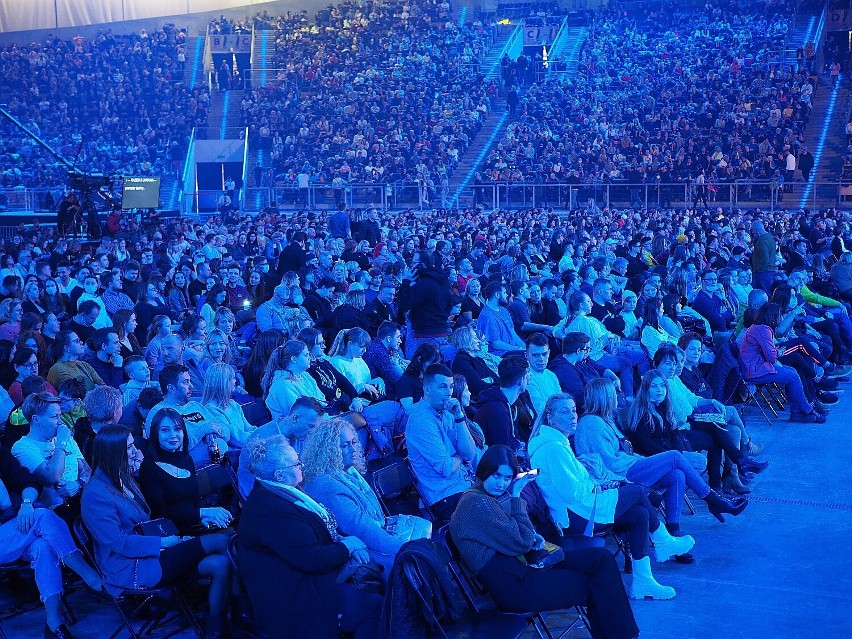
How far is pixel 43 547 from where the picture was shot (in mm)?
4801

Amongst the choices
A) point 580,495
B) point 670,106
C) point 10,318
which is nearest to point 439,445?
point 580,495

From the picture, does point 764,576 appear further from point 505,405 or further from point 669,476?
point 505,405

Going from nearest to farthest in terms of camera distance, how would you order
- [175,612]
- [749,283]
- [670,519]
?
[175,612]
[670,519]
[749,283]

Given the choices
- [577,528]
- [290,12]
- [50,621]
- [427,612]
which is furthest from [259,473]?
[290,12]

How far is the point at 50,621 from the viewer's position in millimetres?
4855

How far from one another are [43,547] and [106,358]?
3.18 metres

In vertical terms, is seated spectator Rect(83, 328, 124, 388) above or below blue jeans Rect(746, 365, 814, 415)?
above

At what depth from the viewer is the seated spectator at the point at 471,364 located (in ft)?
25.1

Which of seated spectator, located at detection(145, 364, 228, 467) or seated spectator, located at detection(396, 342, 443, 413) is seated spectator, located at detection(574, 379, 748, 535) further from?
seated spectator, located at detection(145, 364, 228, 467)

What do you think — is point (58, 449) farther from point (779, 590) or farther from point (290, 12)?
point (290, 12)

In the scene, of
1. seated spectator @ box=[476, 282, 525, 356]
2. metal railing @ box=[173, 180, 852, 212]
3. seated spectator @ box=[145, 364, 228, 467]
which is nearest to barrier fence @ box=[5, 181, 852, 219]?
metal railing @ box=[173, 180, 852, 212]

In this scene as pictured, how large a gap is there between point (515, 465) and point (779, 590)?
1881mm

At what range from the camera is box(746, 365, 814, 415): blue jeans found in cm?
920

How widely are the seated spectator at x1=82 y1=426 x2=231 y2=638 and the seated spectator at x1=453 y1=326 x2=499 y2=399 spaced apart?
318 centimetres
